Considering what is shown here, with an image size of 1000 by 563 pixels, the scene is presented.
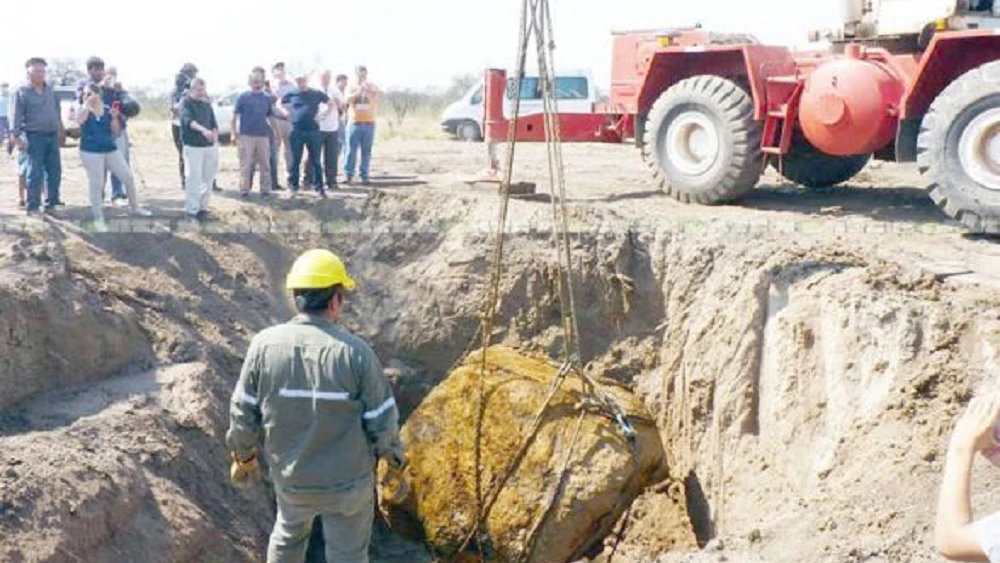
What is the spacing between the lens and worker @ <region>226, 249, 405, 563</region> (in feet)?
17.1

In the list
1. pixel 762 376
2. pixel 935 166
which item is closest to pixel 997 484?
pixel 762 376

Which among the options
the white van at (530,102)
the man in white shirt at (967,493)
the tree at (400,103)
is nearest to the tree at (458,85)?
the tree at (400,103)

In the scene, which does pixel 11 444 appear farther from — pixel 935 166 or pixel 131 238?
pixel 935 166

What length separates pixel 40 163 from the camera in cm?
998

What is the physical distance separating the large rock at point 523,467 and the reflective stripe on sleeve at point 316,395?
2.83 meters

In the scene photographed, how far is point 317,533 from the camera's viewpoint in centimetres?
883

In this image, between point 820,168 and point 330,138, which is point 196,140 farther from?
point 820,168

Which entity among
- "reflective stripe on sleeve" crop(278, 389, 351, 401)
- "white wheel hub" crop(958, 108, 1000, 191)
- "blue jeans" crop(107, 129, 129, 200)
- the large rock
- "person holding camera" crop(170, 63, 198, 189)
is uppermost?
"person holding camera" crop(170, 63, 198, 189)

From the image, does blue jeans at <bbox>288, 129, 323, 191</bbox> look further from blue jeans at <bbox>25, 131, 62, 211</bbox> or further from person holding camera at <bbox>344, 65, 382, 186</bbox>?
blue jeans at <bbox>25, 131, 62, 211</bbox>

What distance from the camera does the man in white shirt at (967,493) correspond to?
2.52m

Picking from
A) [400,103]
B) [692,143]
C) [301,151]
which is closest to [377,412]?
[692,143]

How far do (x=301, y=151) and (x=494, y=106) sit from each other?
2.09 metres

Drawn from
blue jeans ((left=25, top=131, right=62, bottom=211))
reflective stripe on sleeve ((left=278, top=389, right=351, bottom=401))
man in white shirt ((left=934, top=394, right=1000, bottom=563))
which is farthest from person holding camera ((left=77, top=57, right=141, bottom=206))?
man in white shirt ((left=934, top=394, right=1000, bottom=563))

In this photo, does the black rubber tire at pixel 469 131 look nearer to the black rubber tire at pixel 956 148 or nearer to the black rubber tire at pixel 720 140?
the black rubber tire at pixel 720 140
